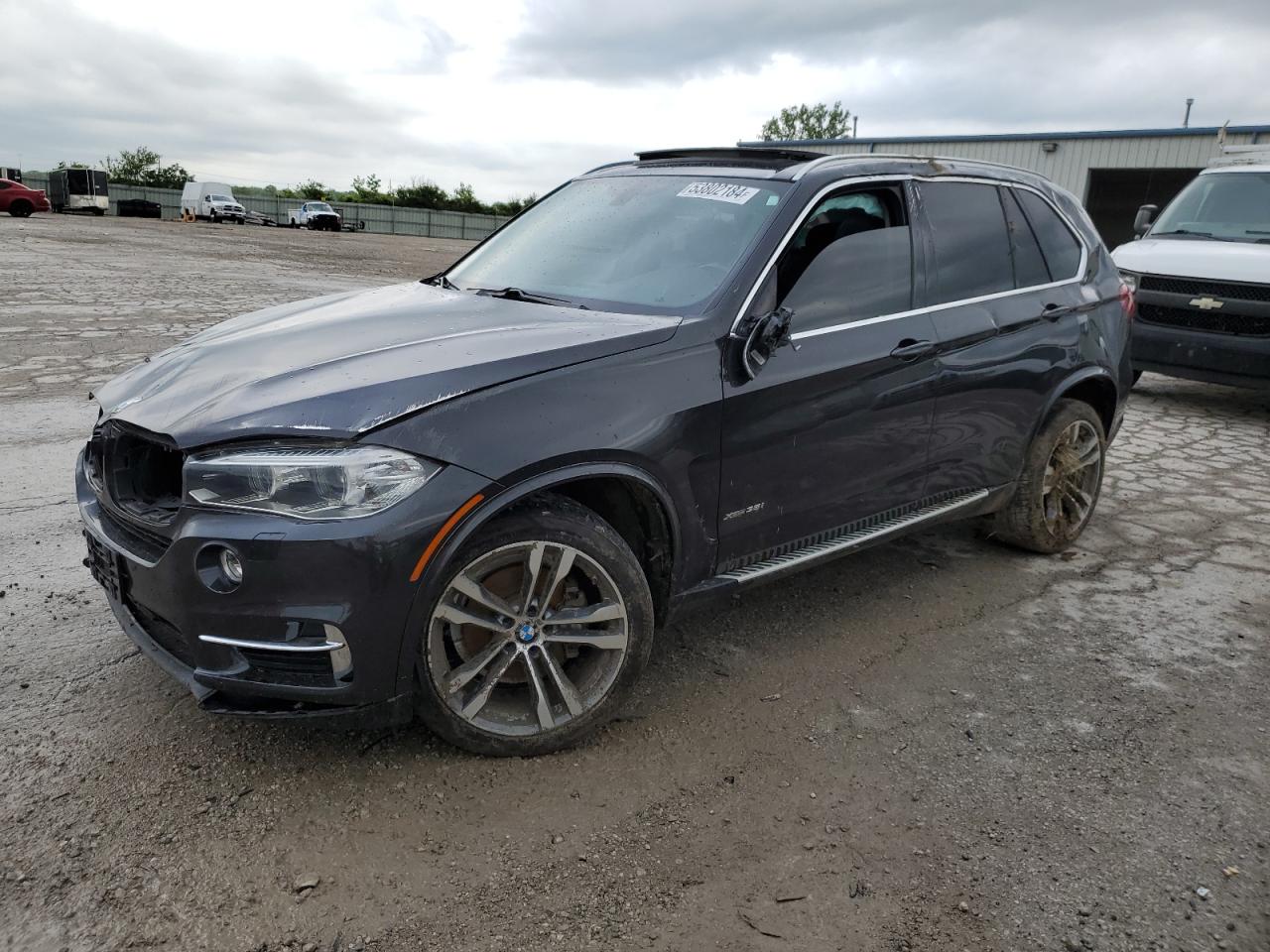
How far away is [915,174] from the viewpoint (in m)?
3.96

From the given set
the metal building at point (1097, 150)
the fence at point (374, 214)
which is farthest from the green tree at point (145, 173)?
the metal building at point (1097, 150)

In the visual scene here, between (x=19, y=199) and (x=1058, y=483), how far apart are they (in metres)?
45.8

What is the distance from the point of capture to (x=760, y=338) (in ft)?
10.3

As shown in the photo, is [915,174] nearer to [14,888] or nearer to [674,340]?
[674,340]

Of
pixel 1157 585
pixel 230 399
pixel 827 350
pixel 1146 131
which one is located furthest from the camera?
pixel 1146 131

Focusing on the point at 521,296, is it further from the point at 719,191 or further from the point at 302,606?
the point at 302,606

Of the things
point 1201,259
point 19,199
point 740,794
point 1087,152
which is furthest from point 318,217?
point 740,794

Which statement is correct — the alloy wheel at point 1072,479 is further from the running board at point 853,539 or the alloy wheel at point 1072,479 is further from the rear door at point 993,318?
the running board at point 853,539

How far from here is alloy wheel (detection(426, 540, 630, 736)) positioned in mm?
2699

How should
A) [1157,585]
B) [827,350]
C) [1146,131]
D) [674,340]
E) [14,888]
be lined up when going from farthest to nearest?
[1146,131] → [1157,585] → [827,350] → [674,340] → [14,888]

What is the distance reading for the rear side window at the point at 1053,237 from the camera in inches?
180

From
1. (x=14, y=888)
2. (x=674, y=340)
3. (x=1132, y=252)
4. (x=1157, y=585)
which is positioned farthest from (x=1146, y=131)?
(x=14, y=888)

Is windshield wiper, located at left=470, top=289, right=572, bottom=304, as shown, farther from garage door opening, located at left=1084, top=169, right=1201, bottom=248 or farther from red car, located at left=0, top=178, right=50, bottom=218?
red car, located at left=0, top=178, right=50, bottom=218

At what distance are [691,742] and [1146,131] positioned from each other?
25046mm
